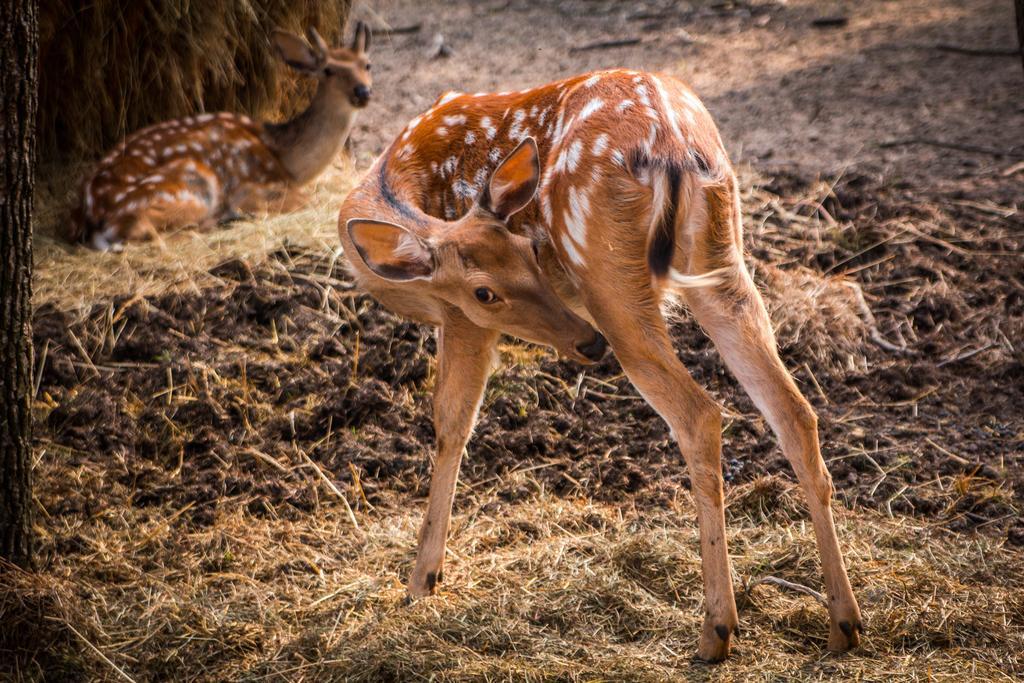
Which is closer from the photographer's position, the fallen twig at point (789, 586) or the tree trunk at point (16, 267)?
the tree trunk at point (16, 267)

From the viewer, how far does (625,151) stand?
3430 millimetres

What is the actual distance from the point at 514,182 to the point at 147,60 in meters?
4.48

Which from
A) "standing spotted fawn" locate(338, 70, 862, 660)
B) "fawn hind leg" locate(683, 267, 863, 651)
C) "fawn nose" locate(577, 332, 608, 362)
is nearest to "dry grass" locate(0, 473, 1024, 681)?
"fawn hind leg" locate(683, 267, 863, 651)

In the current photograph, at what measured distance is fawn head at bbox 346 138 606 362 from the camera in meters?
3.46

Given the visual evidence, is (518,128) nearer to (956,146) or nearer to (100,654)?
(100,654)

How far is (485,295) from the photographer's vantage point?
11.7 feet

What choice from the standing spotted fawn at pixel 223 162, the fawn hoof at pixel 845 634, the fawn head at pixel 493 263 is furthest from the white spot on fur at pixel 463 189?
the standing spotted fawn at pixel 223 162

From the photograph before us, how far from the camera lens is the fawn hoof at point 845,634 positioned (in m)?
3.38

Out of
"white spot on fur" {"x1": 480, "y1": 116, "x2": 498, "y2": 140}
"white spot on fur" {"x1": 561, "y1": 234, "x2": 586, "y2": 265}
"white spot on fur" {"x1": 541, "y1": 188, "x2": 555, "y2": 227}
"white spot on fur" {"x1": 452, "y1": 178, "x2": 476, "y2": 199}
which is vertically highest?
"white spot on fur" {"x1": 480, "y1": 116, "x2": 498, "y2": 140}

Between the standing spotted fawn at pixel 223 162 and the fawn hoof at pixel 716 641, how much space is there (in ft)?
14.3

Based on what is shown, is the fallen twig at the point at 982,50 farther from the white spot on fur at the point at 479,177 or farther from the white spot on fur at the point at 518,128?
the white spot on fur at the point at 479,177

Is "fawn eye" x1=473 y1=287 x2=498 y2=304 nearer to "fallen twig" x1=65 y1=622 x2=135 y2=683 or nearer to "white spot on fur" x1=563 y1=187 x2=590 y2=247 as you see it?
"white spot on fur" x1=563 y1=187 x2=590 y2=247

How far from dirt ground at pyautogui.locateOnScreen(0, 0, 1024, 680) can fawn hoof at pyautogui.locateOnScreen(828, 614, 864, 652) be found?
0.22ft

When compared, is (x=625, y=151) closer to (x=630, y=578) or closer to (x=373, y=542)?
(x=630, y=578)
